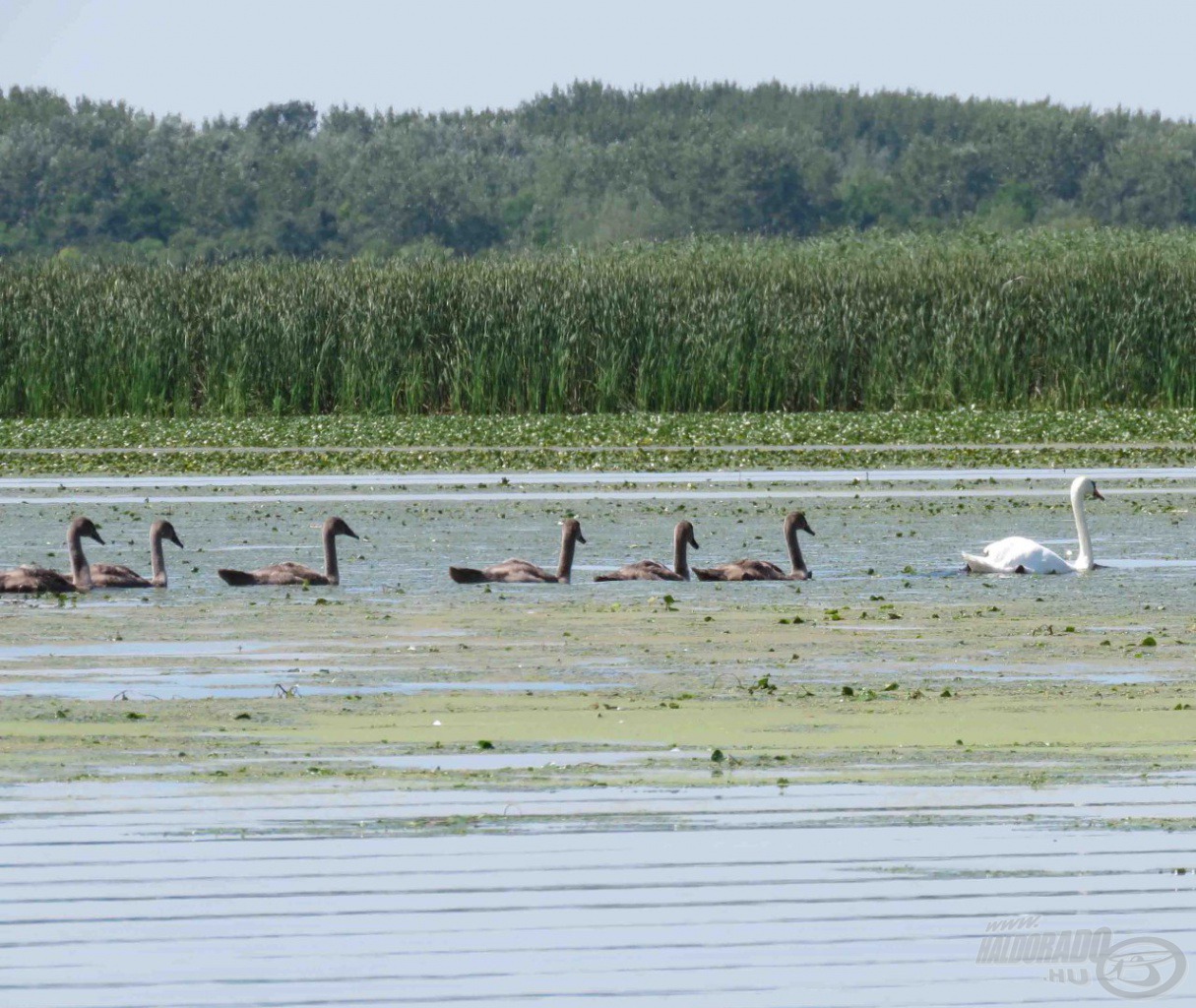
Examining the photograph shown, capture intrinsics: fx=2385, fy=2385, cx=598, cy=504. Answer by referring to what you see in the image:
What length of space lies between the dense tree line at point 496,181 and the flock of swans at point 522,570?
6887cm

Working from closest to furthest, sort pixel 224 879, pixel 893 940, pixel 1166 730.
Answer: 1. pixel 893 940
2. pixel 224 879
3. pixel 1166 730

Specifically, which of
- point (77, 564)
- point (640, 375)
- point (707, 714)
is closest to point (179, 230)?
point (640, 375)

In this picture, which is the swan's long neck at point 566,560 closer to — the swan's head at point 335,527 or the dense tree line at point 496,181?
the swan's head at point 335,527

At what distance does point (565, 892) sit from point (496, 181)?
→ 102059 mm

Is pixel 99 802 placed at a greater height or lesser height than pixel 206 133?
lesser

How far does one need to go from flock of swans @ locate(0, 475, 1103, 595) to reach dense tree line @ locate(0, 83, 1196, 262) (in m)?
68.9

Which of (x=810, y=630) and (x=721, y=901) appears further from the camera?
(x=810, y=630)

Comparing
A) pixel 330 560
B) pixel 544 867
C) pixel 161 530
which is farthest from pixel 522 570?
pixel 544 867

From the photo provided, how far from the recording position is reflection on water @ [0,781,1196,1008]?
5859 mm

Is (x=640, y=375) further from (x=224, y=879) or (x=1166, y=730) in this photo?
(x=224, y=879)

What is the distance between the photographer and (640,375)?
1294 inches

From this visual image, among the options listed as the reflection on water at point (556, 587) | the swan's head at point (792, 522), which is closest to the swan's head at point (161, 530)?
the reflection on water at point (556, 587)

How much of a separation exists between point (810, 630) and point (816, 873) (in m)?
5.91

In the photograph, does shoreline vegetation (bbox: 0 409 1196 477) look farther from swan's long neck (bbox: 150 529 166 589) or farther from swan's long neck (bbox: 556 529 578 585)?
swan's long neck (bbox: 150 529 166 589)
